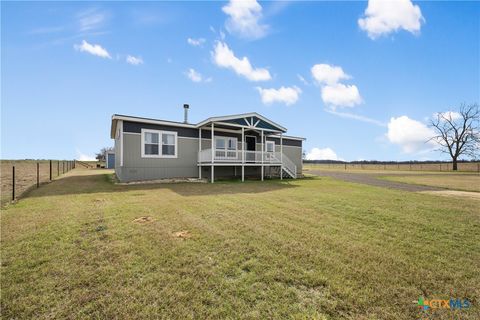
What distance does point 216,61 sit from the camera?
14320 millimetres

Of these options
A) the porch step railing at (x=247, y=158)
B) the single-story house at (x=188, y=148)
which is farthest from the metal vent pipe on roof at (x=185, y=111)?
the porch step railing at (x=247, y=158)

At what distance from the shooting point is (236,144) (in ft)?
54.5

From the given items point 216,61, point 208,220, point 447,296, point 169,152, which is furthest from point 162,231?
point 216,61

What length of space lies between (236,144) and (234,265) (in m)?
14.0

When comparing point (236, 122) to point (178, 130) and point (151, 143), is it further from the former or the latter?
point (151, 143)

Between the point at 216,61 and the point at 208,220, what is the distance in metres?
12.4

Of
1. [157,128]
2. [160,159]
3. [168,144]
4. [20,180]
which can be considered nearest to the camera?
[20,180]

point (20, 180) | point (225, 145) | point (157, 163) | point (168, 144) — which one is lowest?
point (20, 180)

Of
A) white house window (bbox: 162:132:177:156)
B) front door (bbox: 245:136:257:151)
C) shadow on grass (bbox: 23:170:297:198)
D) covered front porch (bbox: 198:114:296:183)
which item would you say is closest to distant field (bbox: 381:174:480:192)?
covered front porch (bbox: 198:114:296:183)

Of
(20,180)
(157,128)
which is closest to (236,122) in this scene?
(157,128)

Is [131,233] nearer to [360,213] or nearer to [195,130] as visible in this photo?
[360,213]

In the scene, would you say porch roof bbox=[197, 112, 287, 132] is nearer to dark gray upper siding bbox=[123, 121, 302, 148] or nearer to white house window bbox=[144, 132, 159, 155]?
dark gray upper siding bbox=[123, 121, 302, 148]

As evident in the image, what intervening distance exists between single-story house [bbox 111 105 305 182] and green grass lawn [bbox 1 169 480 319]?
7182 millimetres

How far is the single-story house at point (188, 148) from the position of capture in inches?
479
